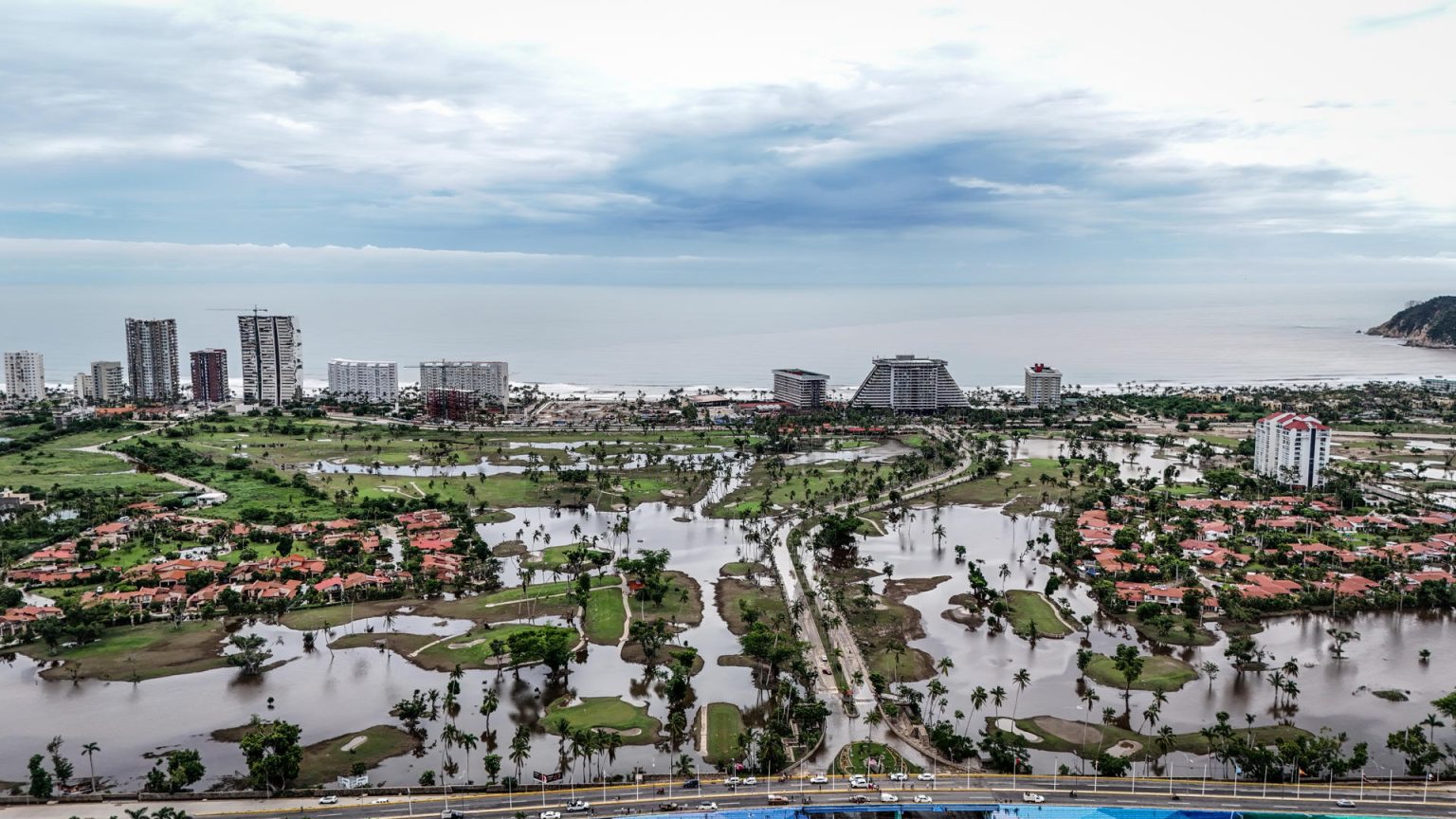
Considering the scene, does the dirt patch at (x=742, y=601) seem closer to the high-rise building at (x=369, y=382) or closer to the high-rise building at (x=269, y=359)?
the high-rise building at (x=369, y=382)

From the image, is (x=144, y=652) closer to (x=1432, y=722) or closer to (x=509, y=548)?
(x=509, y=548)

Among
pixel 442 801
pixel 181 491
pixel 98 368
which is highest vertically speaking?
pixel 98 368

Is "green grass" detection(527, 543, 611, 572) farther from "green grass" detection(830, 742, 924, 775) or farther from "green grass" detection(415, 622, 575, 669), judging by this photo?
"green grass" detection(830, 742, 924, 775)

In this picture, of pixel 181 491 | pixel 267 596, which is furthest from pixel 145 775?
pixel 181 491

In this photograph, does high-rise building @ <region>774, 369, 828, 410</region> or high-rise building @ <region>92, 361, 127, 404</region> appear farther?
high-rise building @ <region>92, 361, 127, 404</region>

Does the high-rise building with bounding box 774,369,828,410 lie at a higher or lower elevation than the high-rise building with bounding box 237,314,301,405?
lower

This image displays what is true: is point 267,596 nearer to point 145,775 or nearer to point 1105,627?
point 145,775

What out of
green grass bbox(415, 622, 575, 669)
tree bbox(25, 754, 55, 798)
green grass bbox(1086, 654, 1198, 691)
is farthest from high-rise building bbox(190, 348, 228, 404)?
green grass bbox(1086, 654, 1198, 691)
